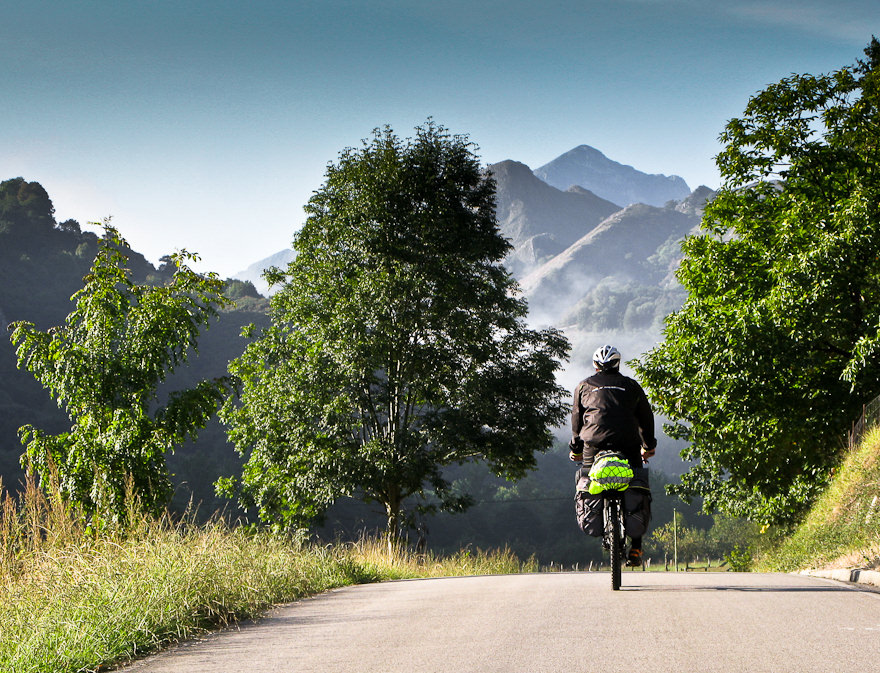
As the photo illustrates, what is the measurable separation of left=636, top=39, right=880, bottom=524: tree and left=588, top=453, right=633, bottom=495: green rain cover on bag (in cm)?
1258

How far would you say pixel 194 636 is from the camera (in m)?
6.37

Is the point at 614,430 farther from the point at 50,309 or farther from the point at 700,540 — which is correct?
the point at 700,540

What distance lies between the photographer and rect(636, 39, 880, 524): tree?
2023 centimetres

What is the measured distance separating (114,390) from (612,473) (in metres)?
8.88

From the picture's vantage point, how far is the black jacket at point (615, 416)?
855cm

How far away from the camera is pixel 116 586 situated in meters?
6.66

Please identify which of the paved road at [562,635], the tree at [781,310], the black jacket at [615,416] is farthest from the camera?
the tree at [781,310]

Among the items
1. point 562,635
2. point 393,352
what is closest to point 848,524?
point 562,635

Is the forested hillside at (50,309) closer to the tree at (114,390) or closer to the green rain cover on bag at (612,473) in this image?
the tree at (114,390)

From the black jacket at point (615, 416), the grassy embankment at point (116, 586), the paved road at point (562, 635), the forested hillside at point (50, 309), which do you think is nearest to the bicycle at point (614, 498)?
the black jacket at point (615, 416)

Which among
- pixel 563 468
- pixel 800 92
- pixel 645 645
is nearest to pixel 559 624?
pixel 645 645

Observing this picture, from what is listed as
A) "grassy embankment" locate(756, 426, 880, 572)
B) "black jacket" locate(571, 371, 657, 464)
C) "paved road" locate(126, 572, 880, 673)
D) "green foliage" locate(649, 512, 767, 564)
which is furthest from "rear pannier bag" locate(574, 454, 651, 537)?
"green foliage" locate(649, 512, 767, 564)

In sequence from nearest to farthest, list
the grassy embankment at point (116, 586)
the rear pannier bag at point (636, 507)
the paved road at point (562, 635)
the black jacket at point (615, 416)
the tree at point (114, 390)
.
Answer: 1. the paved road at point (562, 635)
2. the grassy embankment at point (116, 586)
3. the rear pannier bag at point (636, 507)
4. the black jacket at point (615, 416)
5. the tree at point (114, 390)

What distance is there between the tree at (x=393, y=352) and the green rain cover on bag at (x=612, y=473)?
53.9 ft
